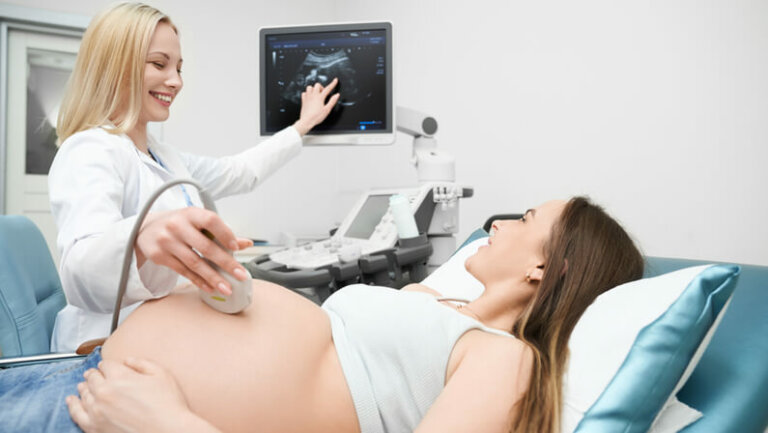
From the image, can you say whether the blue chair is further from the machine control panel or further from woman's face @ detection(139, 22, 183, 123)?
the machine control panel

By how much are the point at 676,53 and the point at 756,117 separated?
14.2 inches

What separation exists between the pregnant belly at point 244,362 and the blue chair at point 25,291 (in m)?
0.52

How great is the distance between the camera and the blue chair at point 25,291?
1204mm

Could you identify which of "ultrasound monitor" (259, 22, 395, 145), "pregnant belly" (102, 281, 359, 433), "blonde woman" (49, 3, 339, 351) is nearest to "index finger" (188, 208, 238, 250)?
"blonde woman" (49, 3, 339, 351)

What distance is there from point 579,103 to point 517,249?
1328mm

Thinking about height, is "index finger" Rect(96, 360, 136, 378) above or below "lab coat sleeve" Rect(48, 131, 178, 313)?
below

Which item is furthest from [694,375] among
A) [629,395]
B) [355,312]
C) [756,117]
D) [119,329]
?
[756,117]

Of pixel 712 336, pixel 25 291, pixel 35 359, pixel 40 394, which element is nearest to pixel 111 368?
pixel 40 394

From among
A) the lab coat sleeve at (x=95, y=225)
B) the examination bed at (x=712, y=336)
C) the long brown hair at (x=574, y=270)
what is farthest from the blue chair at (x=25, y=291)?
the long brown hair at (x=574, y=270)

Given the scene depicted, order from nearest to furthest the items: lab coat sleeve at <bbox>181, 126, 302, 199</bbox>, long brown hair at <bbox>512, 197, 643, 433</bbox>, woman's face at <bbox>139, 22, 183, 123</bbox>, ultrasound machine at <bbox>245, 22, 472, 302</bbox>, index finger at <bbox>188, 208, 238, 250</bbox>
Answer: index finger at <bbox>188, 208, 238, 250</bbox>, long brown hair at <bbox>512, 197, 643, 433</bbox>, woman's face at <bbox>139, 22, 183, 123</bbox>, lab coat sleeve at <bbox>181, 126, 302, 199</bbox>, ultrasound machine at <bbox>245, 22, 472, 302</bbox>

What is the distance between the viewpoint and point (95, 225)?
979mm

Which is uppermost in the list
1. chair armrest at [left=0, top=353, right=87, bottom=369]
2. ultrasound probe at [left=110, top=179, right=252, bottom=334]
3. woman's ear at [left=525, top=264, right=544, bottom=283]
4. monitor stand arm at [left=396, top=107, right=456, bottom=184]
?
monitor stand arm at [left=396, top=107, right=456, bottom=184]

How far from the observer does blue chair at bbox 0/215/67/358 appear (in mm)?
1204

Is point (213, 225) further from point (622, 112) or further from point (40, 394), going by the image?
point (622, 112)
